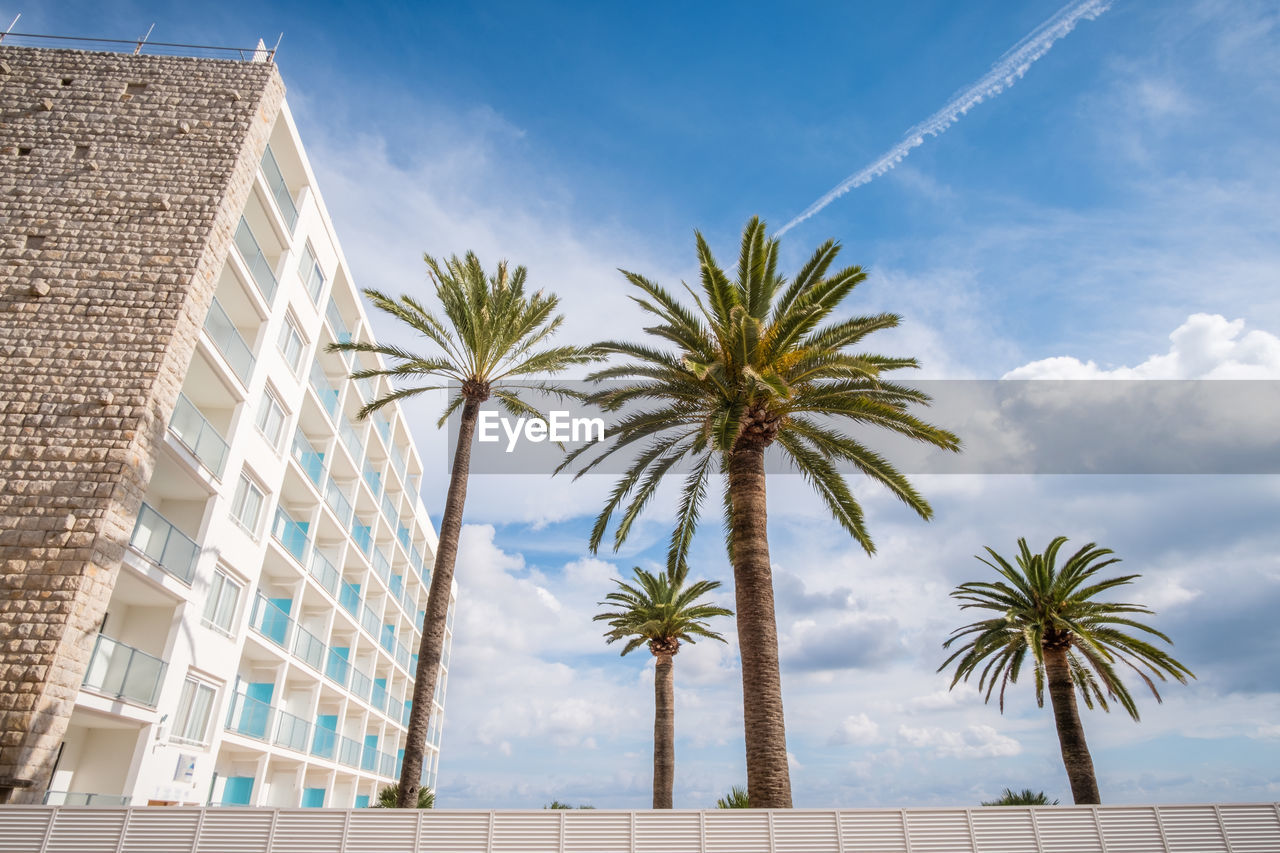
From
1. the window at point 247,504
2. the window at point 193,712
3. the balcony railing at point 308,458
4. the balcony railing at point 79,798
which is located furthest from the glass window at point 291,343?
the balcony railing at point 79,798

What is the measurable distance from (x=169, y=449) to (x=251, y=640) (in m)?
7.33

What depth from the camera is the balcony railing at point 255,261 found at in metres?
18.8

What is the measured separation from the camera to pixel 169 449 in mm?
15797

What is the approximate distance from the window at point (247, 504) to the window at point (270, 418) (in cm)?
152

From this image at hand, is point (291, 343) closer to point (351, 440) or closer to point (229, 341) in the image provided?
point (229, 341)

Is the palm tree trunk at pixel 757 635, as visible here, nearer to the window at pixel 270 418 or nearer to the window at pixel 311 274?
the window at pixel 270 418

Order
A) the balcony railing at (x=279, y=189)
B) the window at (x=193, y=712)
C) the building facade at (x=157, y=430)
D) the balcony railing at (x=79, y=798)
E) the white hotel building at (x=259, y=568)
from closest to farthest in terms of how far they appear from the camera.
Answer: the balcony railing at (x=79, y=798)
the building facade at (x=157, y=430)
the white hotel building at (x=259, y=568)
the window at (x=193, y=712)
the balcony railing at (x=279, y=189)

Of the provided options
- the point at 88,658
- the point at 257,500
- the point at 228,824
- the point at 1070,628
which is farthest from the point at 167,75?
the point at 1070,628

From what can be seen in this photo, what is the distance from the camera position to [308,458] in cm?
2458

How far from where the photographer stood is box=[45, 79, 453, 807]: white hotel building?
15641mm

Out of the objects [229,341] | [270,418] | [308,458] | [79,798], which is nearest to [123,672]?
[79,798]

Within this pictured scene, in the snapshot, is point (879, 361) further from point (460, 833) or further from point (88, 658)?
point (88, 658)

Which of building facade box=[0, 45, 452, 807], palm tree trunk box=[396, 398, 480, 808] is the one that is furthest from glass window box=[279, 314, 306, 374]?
palm tree trunk box=[396, 398, 480, 808]

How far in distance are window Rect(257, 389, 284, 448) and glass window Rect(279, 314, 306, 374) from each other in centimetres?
143
